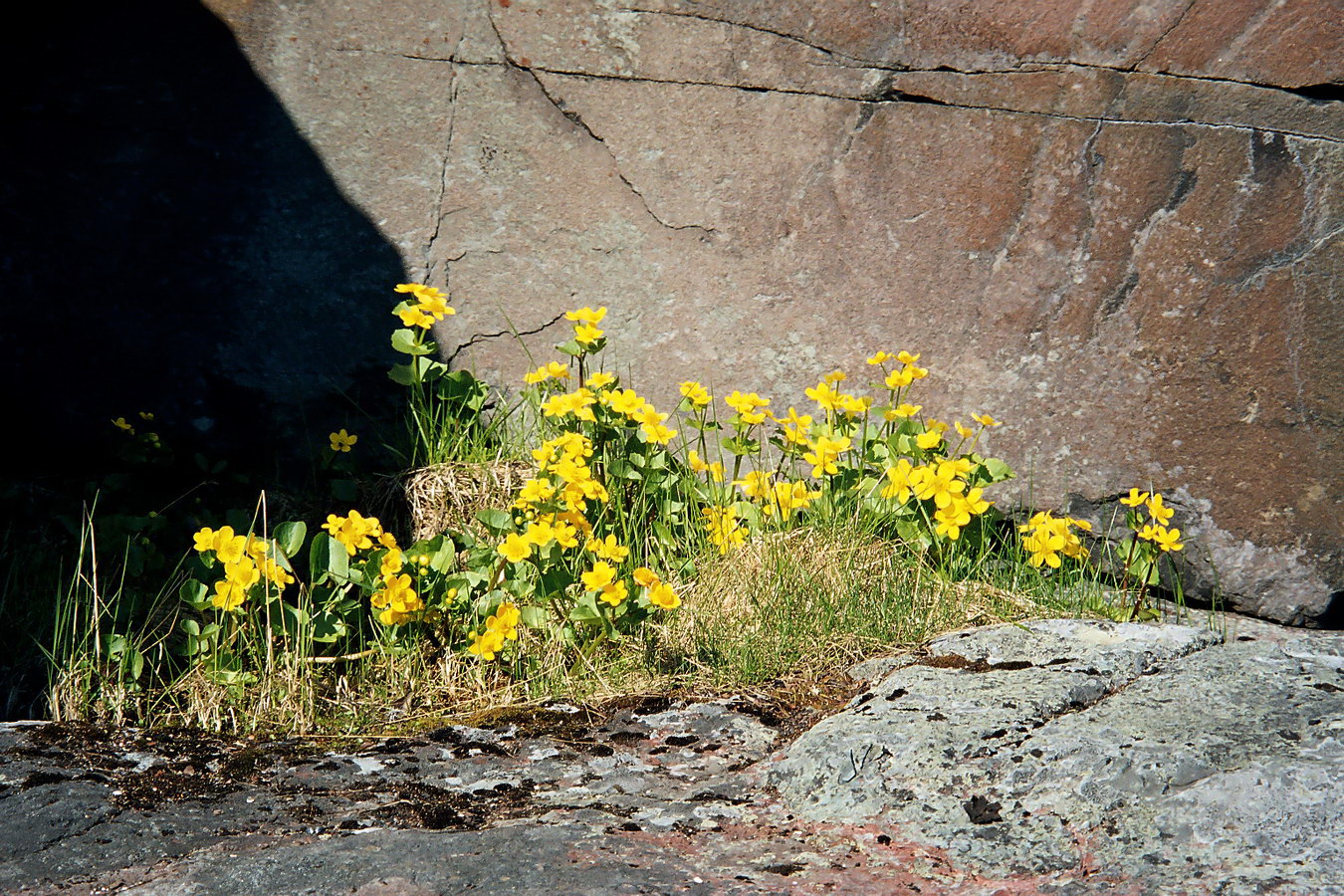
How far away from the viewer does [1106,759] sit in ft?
6.49

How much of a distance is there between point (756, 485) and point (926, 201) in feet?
3.43

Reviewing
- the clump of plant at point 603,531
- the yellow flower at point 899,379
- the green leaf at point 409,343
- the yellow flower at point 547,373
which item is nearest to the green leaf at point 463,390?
the clump of plant at point 603,531

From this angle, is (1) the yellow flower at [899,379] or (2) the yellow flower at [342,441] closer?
(1) the yellow flower at [899,379]

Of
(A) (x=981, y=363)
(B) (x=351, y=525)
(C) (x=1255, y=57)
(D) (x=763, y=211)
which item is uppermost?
(C) (x=1255, y=57)

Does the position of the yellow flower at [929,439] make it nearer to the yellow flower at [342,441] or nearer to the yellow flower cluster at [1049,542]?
the yellow flower cluster at [1049,542]

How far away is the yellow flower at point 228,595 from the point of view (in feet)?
8.58

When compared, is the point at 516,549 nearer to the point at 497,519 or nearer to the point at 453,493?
the point at 497,519

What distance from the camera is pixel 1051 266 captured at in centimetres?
347

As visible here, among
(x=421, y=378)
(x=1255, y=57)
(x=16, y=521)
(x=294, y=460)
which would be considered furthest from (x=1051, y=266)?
(x=16, y=521)

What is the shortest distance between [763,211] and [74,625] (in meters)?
2.22

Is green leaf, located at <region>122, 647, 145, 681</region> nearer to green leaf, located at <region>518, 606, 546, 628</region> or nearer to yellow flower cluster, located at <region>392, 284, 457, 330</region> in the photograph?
green leaf, located at <region>518, 606, 546, 628</region>

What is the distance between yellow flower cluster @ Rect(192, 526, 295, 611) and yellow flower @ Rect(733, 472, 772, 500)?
126cm

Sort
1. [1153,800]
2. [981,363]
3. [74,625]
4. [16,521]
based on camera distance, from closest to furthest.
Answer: [1153,800] < [74,625] < [16,521] < [981,363]

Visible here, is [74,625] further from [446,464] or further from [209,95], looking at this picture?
[209,95]
